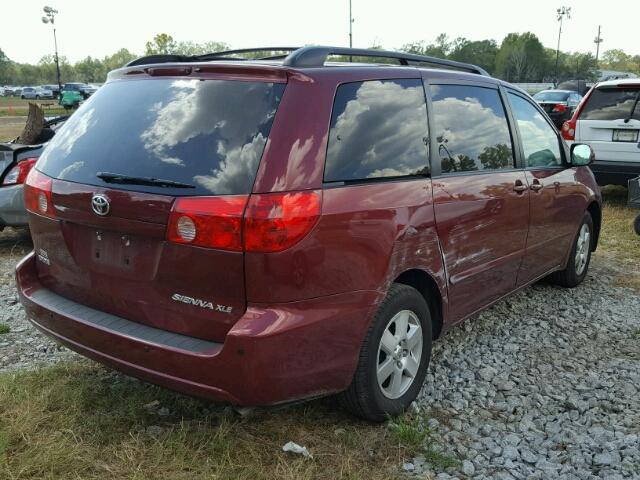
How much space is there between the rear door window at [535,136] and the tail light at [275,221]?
2.41 metres

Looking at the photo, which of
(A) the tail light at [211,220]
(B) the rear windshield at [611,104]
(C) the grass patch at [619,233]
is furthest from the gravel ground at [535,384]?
(B) the rear windshield at [611,104]

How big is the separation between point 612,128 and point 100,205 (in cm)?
811

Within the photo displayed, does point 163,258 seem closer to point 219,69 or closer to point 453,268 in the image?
point 219,69

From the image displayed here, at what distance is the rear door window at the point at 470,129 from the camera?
3.50 metres

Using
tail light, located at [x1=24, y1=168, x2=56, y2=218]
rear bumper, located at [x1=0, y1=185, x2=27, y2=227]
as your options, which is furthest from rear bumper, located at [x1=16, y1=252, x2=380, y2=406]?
rear bumper, located at [x1=0, y1=185, x2=27, y2=227]

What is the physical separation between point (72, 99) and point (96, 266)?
1698 inches

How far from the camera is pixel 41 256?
323cm

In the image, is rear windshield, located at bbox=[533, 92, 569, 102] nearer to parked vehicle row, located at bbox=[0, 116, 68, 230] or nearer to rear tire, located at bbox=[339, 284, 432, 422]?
parked vehicle row, located at bbox=[0, 116, 68, 230]

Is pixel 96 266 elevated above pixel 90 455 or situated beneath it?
elevated above

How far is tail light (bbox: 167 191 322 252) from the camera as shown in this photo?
2.46 metres

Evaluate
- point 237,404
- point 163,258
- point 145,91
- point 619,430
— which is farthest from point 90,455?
point 619,430

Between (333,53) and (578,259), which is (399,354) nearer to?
(333,53)

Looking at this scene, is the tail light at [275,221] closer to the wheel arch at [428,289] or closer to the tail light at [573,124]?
the wheel arch at [428,289]

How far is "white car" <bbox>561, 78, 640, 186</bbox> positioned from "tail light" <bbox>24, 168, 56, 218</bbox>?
7.71m
